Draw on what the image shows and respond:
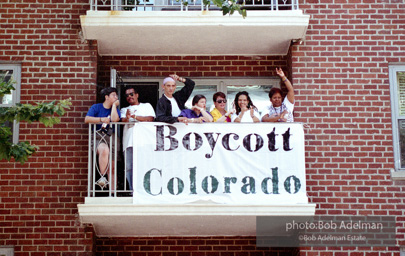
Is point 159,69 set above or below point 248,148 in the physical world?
above

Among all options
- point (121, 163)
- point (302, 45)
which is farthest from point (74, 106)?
point (302, 45)

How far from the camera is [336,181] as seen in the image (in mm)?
12516

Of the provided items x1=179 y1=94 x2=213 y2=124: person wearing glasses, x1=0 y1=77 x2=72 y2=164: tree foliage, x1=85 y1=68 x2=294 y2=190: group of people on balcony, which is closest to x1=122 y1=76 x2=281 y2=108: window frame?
x1=85 y1=68 x2=294 y2=190: group of people on balcony

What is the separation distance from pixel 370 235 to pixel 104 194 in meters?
4.26

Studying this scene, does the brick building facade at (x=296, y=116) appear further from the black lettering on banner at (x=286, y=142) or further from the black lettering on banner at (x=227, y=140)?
the black lettering on banner at (x=227, y=140)

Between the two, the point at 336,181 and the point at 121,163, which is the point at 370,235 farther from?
the point at 121,163

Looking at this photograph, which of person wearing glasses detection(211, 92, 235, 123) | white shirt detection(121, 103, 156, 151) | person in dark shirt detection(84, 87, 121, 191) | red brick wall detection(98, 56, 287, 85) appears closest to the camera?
person in dark shirt detection(84, 87, 121, 191)

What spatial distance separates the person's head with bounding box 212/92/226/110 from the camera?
12727 mm

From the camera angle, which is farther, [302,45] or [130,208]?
[302,45]

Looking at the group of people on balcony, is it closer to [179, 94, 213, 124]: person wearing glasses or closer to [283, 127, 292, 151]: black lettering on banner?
[179, 94, 213, 124]: person wearing glasses

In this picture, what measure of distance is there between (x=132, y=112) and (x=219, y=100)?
4.62ft

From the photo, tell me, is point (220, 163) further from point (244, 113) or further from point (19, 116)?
point (19, 116)

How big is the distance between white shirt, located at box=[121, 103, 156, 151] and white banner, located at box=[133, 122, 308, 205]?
14 centimetres

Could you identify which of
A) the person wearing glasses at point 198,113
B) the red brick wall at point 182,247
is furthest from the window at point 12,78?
the person wearing glasses at point 198,113
